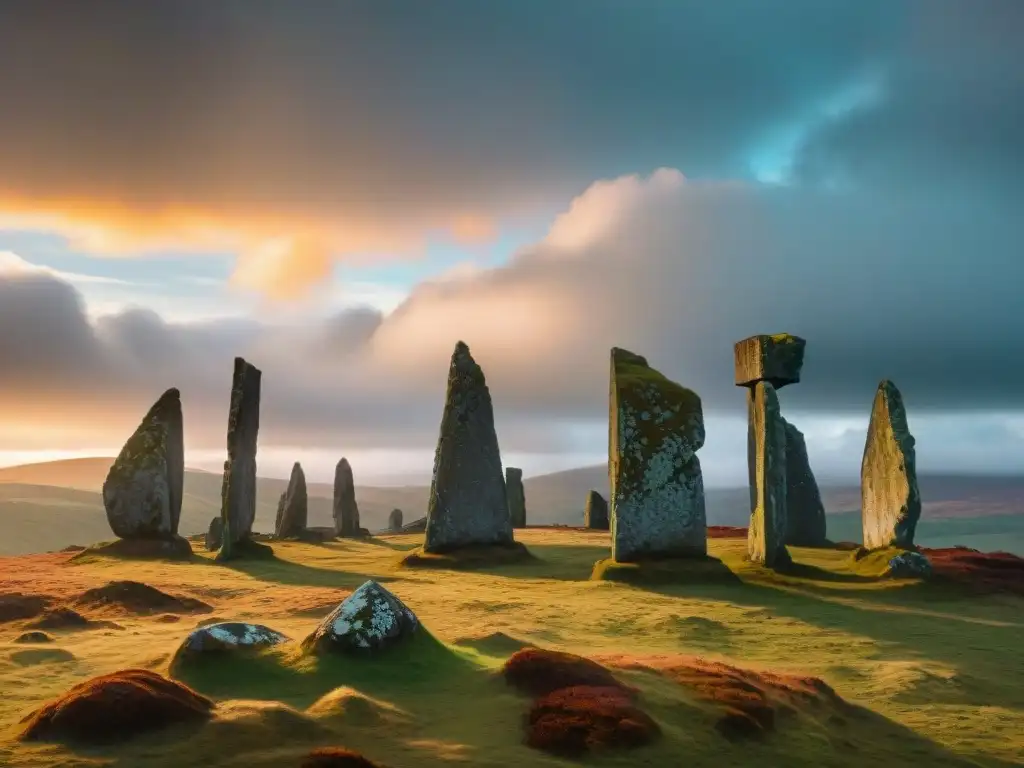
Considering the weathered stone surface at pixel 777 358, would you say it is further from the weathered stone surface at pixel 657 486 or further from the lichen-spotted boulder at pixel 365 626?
the lichen-spotted boulder at pixel 365 626

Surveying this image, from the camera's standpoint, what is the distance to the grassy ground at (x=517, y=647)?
31.8ft

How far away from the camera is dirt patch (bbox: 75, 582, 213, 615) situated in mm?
19609

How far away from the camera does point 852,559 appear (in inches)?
1115

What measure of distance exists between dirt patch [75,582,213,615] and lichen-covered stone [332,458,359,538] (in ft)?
97.5

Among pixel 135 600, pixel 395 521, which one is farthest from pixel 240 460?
pixel 395 521

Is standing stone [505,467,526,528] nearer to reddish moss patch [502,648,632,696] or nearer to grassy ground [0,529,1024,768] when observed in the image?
grassy ground [0,529,1024,768]

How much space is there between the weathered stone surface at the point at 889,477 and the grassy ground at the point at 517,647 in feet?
8.96

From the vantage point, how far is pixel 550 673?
11.4 m

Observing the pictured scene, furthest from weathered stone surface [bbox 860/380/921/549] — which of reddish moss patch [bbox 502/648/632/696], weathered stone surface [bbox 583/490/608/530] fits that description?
weathered stone surface [bbox 583/490/608/530]

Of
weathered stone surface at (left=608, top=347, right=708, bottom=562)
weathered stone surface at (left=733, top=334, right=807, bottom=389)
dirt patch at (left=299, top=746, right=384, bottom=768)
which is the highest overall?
weathered stone surface at (left=733, top=334, right=807, bottom=389)

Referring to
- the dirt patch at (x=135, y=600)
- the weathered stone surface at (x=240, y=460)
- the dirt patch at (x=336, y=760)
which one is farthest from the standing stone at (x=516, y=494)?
the dirt patch at (x=336, y=760)

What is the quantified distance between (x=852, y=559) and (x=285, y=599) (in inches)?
673

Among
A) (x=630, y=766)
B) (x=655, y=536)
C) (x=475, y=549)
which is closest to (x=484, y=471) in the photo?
(x=475, y=549)

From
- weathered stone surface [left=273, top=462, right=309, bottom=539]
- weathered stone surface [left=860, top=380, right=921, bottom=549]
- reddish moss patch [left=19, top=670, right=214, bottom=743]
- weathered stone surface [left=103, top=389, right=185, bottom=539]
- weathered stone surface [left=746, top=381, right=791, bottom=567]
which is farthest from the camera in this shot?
weathered stone surface [left=273, top=462, right=309, bottom=539]
